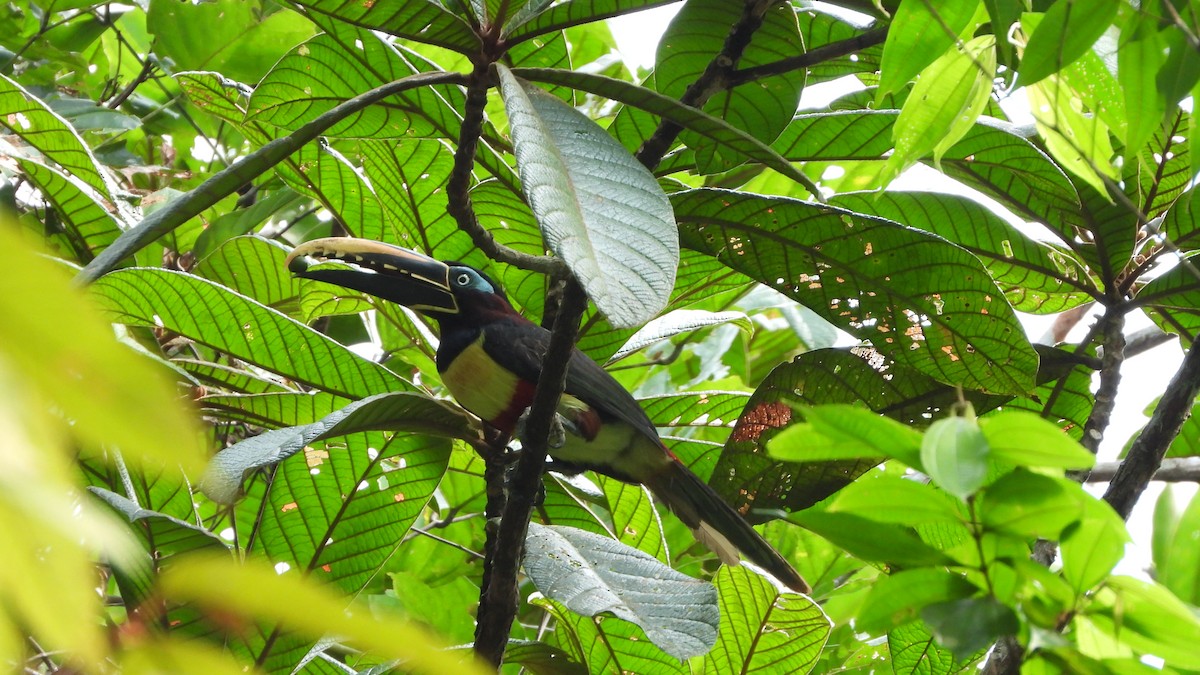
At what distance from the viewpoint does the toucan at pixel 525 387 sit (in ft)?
8.79

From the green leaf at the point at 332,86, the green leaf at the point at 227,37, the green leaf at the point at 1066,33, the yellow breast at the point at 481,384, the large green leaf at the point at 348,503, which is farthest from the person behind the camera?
the green leaf at the point at 227,37

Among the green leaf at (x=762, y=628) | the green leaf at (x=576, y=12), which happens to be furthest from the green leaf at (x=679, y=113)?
the green leaf at (x=762, y=628)

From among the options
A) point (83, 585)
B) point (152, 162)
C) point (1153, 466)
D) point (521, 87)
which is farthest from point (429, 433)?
point (152, 162)

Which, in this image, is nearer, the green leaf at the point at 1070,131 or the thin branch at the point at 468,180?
→ the green leaf at the point at 1070,131

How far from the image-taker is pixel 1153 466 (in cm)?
168

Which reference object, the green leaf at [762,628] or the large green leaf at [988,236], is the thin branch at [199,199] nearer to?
the large green leaf at [988,236]

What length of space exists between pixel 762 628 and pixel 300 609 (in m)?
1.95

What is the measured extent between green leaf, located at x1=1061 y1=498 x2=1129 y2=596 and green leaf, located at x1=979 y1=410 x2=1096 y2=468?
5 centimetres

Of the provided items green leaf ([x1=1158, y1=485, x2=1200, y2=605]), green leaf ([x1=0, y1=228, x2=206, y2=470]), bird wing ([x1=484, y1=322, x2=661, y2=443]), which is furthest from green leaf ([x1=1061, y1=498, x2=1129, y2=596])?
bird wing ([x1=484, y1=322, x2=661, y2=443])

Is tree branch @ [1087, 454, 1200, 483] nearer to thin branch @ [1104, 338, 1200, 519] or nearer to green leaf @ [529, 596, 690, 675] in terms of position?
thin branch @ [1104, 338, 1200, 519]

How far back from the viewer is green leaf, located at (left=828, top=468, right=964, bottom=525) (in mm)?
970

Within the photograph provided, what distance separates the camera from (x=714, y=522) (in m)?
2.88

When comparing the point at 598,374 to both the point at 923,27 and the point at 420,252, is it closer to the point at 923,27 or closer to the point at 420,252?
the point at 420,252

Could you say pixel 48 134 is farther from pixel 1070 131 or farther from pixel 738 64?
pixel 1070 131
